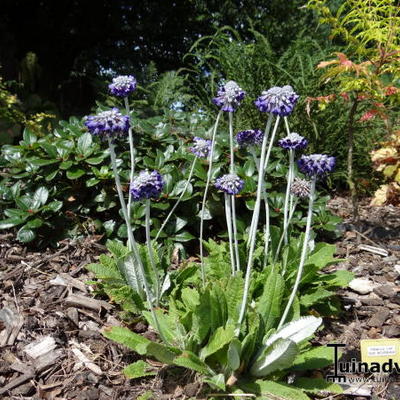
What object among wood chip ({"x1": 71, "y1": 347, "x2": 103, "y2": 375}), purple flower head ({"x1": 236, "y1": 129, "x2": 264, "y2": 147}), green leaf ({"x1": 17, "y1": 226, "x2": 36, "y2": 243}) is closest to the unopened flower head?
purple flower head ({"x1": 236, "y1": 129, "x2": 264, "y2": 147})

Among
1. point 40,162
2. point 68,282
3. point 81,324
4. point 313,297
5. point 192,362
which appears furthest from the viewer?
point 40,162

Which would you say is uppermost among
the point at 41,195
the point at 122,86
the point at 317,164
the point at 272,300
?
the point at 122,86

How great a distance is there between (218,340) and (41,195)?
177 cm

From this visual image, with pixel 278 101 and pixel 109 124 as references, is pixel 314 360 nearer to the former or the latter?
pixel 278 101

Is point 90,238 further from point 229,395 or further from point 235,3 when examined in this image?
point 235,3

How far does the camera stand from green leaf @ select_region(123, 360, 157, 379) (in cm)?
167

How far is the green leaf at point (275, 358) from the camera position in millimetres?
1472

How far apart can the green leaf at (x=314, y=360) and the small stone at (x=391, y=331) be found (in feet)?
1.85

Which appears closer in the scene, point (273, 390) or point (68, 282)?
point (273, 390)

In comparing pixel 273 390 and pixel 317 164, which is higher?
pixel 317 164

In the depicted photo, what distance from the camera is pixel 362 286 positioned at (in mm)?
2457

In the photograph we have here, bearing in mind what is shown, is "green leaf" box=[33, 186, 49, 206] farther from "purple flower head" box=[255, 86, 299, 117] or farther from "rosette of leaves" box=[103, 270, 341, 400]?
"purple flower head" box=[255, 86, 299, 117]

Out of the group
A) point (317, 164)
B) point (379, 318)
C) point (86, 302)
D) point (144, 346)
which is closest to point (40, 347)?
point (86, 302)

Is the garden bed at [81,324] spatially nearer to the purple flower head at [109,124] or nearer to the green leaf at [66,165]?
the green leaf at [66,165]
